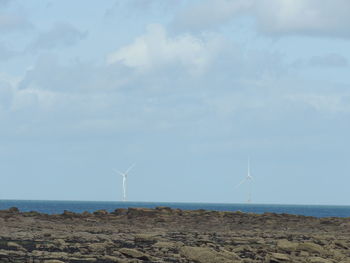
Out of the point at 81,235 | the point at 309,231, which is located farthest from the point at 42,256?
the point at 309,231

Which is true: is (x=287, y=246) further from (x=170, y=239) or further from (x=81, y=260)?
(x=81, y=260)

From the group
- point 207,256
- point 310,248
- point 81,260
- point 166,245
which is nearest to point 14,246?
point 81,260

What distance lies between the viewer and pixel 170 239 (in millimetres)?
36188

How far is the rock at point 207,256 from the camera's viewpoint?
84.3 feet

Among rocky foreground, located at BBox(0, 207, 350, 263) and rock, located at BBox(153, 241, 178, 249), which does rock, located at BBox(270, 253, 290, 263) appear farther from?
rock, located at BBox(153, 241, 178, 249)

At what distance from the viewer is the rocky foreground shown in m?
26.3

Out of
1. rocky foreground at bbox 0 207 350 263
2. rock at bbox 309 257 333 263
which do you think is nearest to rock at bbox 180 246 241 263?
rocky foreground at bbox 0 207 350 263

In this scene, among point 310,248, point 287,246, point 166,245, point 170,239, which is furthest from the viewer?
point 170,239

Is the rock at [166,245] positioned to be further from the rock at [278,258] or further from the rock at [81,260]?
the rock at [81,260]

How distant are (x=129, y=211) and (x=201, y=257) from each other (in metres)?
32.5

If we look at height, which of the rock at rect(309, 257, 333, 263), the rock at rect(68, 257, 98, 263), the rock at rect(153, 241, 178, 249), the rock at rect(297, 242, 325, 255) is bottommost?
the rock at rect(309, 257, 333, 263)

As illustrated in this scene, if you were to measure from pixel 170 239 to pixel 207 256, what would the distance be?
10.4m

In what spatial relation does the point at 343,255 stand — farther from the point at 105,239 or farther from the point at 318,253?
the point at 105,239

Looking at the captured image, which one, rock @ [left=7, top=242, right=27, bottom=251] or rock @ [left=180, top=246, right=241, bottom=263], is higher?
rock @ [left=7, top=242, right=27, bottom=251]
